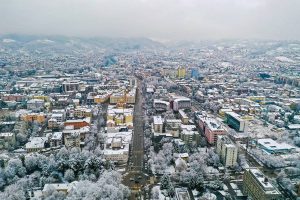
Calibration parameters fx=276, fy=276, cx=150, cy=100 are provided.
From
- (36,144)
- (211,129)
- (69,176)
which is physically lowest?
(69,176)

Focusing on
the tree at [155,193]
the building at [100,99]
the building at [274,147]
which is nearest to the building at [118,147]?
the tree at [155,193]

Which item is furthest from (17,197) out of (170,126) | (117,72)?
(117,72)

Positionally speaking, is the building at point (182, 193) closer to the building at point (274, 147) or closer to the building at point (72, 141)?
the building at point (274, 147)

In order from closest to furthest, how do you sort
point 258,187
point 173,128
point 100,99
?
point 258,187 < point 173,128 < point 100,99

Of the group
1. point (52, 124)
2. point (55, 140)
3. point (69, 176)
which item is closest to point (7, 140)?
point (55, 140)

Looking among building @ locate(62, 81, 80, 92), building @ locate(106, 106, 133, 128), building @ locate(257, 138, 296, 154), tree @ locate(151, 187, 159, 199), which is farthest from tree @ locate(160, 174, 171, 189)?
building @ locate(62, 81, 80, 92)

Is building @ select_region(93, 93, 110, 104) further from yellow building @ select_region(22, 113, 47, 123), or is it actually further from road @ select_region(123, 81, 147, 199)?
yellow building @ select_region(22, 113, 47, 123)

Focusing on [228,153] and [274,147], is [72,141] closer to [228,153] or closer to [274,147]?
[228,153]
